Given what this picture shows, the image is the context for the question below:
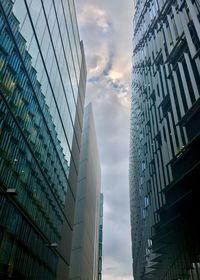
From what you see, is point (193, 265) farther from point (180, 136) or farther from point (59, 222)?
point (59, 222)

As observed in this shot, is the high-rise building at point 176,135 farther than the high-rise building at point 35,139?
Yes

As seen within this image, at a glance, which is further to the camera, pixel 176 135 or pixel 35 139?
pixel 35 139

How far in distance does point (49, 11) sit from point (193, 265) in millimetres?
23484

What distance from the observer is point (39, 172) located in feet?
66.2

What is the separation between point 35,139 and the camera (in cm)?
1934

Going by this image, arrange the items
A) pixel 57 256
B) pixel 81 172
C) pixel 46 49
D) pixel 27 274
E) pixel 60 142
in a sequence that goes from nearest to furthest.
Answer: pixel 27 274, pixel 46 49, pixel 57 256, pixel 60 142, pixel 81 172

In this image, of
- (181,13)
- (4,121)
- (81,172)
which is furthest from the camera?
(81,172)

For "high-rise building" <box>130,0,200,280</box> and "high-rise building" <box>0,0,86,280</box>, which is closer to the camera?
"high-rise building" <box>0,0,86,280</box>

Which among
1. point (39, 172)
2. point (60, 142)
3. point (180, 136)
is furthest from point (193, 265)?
point (60, 142)

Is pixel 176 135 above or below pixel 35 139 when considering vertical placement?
above

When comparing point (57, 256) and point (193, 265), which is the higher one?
point (57, 256)

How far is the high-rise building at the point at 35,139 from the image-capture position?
14562 mm

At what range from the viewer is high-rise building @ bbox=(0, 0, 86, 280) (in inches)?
573

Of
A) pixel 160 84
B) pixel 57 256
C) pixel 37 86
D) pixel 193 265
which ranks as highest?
pixel 160 84
